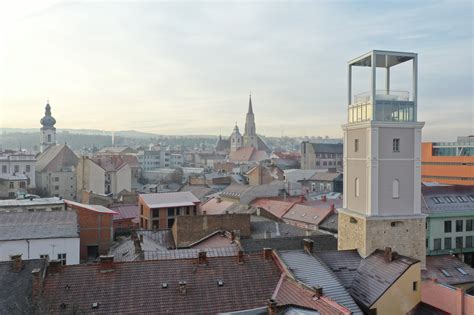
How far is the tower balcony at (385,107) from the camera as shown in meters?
23.4

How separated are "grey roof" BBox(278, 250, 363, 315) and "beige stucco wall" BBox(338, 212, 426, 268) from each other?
3.09 metres

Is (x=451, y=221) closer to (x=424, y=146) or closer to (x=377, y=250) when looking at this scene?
(x=377, y=250)

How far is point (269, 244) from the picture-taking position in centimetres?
3056

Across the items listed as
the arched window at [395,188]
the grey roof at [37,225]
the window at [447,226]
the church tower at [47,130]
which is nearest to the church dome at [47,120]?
the church tower at [47,130]

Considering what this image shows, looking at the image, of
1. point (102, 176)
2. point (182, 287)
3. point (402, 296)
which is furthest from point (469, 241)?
point (102, 176)

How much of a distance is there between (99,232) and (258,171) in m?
41.2

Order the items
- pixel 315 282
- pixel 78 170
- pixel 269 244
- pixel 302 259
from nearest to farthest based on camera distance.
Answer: pixel 315 282, pixel 302 259, pixel 269 244, pixel 78 170

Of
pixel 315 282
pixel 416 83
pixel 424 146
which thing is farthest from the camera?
pixel 424 146

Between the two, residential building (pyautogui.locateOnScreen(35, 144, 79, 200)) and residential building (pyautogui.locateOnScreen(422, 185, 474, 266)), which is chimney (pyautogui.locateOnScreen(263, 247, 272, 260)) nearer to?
residential building (pyautogui.locateOnScreen(422, 185, 474, 266))

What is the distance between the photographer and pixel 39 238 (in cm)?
2998

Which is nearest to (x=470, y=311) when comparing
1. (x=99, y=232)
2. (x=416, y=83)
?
(x=416, y=83)

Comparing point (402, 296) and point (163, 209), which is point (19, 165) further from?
point (402, 296)

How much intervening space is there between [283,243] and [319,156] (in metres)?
91.4

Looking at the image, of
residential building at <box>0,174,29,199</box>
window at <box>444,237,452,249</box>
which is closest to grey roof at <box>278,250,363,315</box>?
window at <box>444,237,452,249</box>
